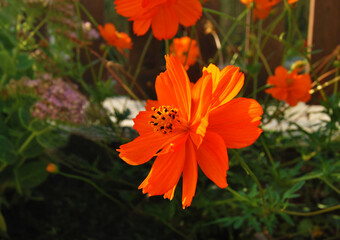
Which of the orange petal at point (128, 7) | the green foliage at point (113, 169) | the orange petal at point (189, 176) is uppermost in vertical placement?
the orange petal at point (128, 7)

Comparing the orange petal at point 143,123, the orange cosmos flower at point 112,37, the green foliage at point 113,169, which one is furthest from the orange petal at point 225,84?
the orange cosmos flower at point 112,37

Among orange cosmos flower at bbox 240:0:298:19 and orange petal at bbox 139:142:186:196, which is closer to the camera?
orange petal at bbox 139:142:186:196

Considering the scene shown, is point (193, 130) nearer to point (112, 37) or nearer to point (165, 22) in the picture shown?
point (165, 22)

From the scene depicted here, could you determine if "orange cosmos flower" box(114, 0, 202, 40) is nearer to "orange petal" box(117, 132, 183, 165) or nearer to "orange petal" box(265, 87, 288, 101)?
"orange petal" box(117, 132, 183, 165)

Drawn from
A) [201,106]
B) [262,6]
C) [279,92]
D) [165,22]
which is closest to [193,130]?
[201,106]

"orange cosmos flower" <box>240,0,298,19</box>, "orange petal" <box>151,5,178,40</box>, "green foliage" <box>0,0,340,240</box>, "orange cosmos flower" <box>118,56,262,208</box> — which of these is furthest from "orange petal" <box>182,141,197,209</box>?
"orange cosmos flower" <box>240,0,298,19</box>

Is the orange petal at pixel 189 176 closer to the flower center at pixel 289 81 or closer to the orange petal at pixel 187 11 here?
the orange petal at pixel 187 11
